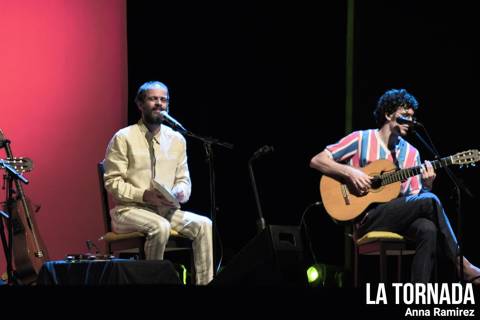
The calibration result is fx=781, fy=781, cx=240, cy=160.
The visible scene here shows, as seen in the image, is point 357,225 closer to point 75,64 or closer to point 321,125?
point 321,125

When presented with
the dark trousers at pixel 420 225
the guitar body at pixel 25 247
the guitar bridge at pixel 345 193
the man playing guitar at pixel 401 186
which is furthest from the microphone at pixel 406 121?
the guitar body at pixel 25 247

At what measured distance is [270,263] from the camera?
10.2 feet

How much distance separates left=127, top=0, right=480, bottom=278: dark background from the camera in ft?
18.8

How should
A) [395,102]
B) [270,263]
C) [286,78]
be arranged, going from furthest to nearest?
1. [286,78]
2. [395,102]
3. [270,263]

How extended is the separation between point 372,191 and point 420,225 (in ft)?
1.47

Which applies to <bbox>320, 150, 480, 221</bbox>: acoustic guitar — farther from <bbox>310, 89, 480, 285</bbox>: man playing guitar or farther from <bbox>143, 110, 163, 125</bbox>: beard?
<bbox>143, 110, 163, 125</bbox>: beard

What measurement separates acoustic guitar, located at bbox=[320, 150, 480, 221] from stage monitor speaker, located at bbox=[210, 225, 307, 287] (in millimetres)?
1540

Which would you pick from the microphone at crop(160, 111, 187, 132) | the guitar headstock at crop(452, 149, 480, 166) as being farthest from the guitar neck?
the microphone at crop(160, 111, 187, 132)

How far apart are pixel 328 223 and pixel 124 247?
180cm

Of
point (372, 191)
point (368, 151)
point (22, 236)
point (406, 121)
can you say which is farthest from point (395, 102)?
point (22, 236)

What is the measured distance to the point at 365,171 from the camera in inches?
190

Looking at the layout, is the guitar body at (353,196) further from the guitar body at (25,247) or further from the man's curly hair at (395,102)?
the guitar body at (25,247)

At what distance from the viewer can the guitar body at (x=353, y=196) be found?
4.70 metres

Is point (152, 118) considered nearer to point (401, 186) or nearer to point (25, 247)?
point (25, 247)
